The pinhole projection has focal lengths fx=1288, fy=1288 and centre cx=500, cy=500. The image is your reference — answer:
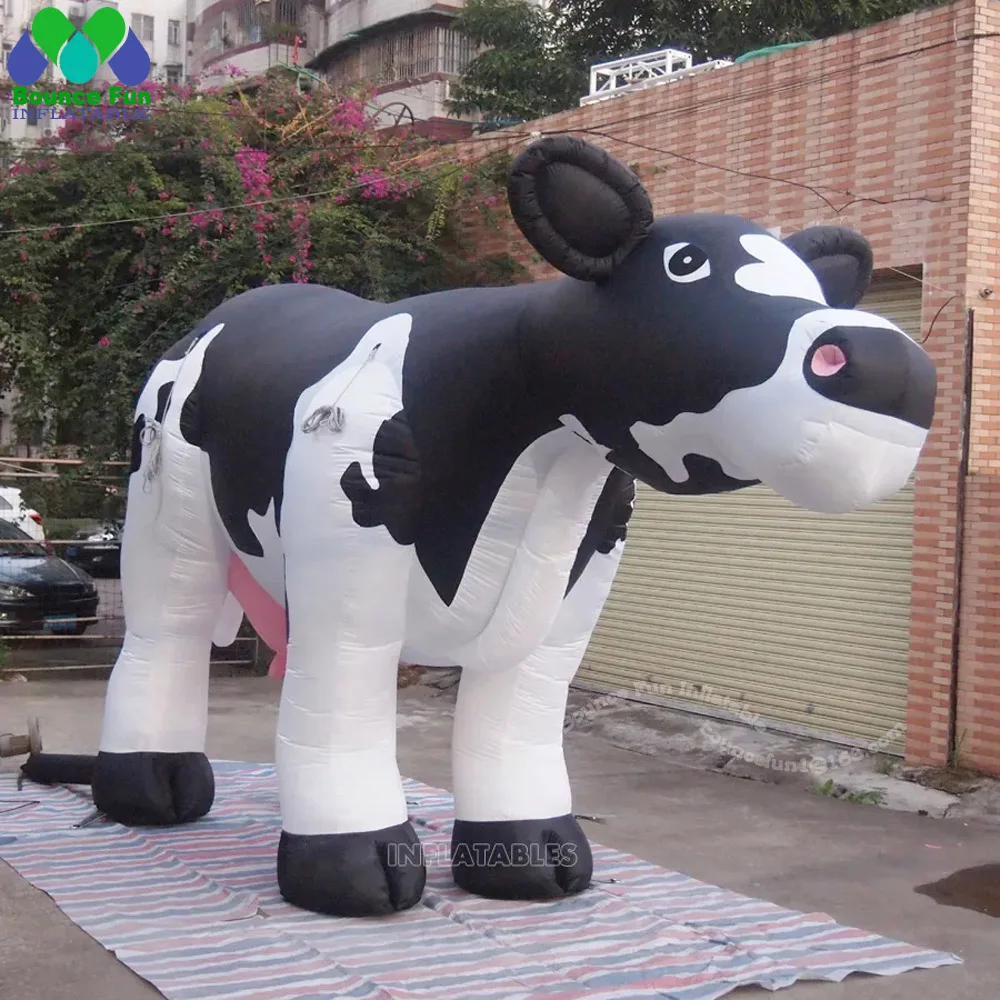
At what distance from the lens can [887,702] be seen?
6.83 m

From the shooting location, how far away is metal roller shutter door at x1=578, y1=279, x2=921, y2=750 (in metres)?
6.91

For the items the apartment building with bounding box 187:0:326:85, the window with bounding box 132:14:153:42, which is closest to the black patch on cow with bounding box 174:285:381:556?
the apartment building with bounding box 187:0:326:85

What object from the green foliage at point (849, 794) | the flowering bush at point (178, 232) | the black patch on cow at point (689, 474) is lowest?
the green foliage at point (849, 794)

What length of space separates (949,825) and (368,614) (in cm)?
340

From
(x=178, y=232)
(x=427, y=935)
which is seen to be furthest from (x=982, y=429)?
(x=178, y=232)

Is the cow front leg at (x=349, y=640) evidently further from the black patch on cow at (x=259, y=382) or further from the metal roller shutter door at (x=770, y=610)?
the metal roller shutter door at (x=770, y=610)

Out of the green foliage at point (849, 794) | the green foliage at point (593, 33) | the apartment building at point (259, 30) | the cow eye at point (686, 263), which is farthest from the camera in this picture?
A: the apartment building at point (259, 30)

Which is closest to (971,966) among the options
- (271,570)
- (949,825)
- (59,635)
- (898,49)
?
(949,825)

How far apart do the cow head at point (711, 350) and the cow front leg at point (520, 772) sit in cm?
88

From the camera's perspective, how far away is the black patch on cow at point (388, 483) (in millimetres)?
3738

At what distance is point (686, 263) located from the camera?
326cm

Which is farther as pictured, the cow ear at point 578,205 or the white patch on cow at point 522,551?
the white patch on cow at point 522,551

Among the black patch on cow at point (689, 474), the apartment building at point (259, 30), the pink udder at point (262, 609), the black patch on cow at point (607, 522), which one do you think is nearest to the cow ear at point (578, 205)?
the black patch on cow at point (689, 474)

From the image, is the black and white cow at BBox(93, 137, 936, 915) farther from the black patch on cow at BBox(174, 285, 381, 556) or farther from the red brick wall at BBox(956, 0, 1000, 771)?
the red brick wall at BBox(956, 0, 1000, 771)
